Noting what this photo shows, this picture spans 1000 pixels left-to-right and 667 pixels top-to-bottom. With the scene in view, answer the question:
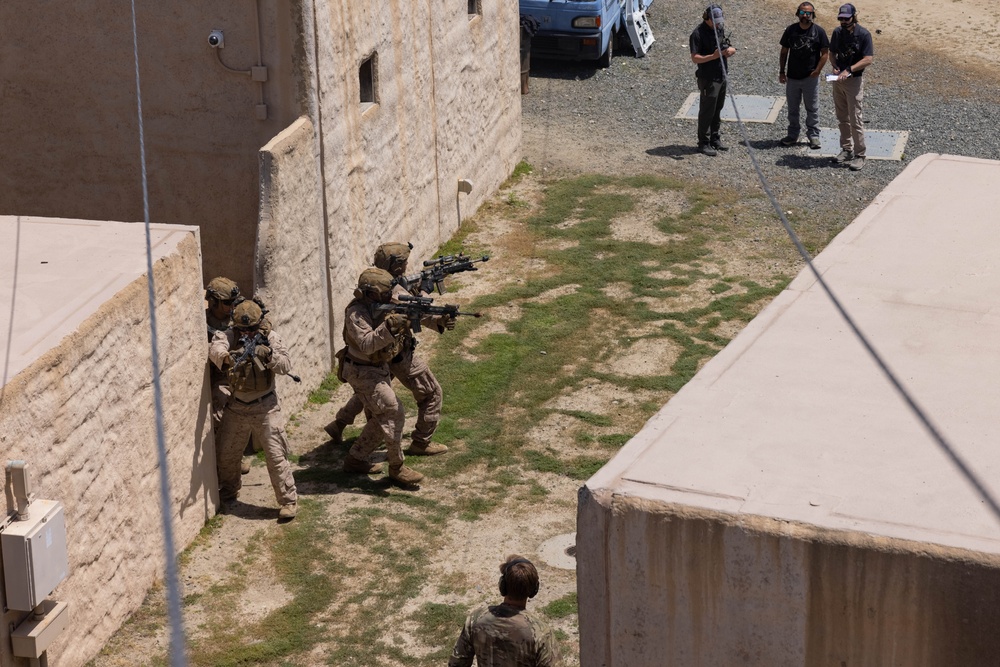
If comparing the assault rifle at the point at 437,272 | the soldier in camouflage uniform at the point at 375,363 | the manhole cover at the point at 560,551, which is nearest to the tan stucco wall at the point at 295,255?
the soldier in camouflage uniform at the point at 375,363

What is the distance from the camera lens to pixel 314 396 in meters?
11.2

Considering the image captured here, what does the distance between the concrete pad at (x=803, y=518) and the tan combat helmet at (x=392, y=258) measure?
387 cm

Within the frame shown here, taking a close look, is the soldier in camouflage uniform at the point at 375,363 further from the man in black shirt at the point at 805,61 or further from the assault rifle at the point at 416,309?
the man in black shirt at the point at 805,61

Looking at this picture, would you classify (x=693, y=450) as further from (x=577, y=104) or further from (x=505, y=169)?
(x=577, y=104)

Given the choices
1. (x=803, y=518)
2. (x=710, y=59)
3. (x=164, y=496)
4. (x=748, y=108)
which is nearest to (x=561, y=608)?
(x=164, y=496)

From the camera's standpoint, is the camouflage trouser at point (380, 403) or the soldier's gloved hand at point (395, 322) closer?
the soldier's gloved hand at point (395, 322)

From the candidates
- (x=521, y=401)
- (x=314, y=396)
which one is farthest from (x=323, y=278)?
(x=521, y=401)

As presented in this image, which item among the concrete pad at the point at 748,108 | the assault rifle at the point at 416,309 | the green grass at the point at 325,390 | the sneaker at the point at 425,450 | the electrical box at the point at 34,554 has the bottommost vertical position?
the sneaker at the point at 425,450

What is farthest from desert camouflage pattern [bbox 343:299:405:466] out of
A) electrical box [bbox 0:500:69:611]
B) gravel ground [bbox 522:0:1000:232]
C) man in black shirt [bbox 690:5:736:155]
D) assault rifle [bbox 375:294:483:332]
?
man in black shirt [bbox 690:5:736:155]

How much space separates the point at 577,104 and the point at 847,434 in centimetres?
1388

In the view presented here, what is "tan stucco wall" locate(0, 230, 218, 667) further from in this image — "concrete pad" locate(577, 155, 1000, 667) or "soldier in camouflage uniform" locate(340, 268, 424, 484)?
"concrete pad" locate(577, 155, 1000, 667)

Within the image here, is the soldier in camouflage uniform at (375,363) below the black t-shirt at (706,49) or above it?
below

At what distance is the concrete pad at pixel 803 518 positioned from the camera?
15.6 feet

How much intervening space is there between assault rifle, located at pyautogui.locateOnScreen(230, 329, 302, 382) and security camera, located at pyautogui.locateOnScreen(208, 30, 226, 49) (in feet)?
9.83
